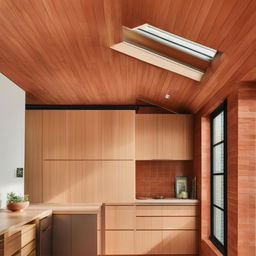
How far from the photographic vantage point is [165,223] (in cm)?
712

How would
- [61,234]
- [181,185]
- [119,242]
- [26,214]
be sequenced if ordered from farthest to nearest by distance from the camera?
[181,185], [119,242], [61,234], [26,214]

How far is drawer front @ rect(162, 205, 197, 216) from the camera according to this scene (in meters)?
7.11

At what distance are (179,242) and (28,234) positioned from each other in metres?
3.08

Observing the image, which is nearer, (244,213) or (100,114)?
(244,213)

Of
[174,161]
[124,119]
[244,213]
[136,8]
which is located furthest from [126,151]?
[136,8]

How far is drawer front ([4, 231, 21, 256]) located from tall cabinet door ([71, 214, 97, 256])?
175 centimetres

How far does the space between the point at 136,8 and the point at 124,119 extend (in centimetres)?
390

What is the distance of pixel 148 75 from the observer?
5797 millimetres

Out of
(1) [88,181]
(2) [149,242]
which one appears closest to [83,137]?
(1) [88,181]

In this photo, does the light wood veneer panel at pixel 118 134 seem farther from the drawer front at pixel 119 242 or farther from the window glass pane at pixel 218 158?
the window glass pane at pixel 218 158

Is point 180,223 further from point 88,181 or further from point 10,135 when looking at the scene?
point 10,135

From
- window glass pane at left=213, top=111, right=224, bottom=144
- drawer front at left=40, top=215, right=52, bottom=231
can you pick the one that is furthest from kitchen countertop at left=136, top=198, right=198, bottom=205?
drawer front at left=40, top=215, right=52, bottom=231

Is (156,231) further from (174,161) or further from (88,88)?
(88,88)

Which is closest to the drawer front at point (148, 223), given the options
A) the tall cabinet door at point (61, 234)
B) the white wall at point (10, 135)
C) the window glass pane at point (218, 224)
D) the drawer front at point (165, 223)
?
the drawer front at point (165, 223)
